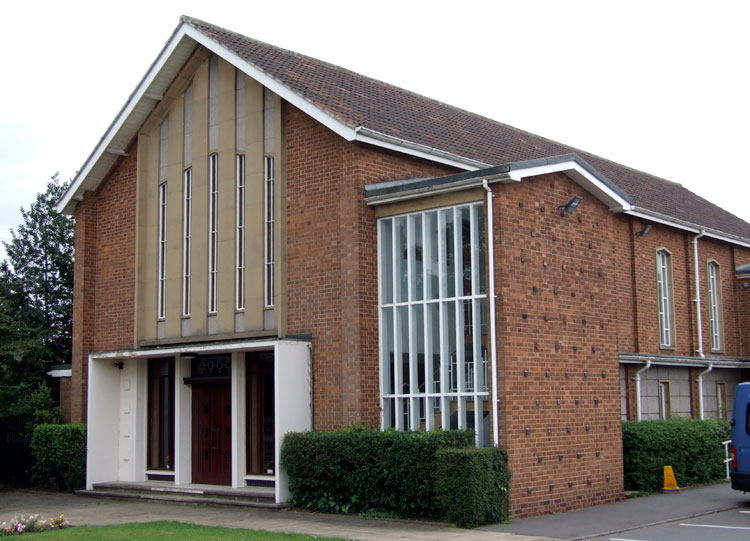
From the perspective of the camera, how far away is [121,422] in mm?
21328

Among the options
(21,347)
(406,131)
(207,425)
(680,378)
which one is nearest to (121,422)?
(207,425)

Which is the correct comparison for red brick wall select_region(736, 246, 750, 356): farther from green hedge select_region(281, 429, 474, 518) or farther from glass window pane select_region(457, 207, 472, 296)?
green hedge select_region(281, 429, 474, 518)

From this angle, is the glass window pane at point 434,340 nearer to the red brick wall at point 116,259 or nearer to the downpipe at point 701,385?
the red brick wall at point 116,259

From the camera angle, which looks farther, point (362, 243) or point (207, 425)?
point (207, 425)

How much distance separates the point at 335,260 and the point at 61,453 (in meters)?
9.05

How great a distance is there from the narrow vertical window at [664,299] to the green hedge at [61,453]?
15093 millimetres

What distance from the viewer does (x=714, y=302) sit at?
26.3m

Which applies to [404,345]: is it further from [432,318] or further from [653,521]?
[653,521]

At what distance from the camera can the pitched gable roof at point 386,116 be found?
17.4m

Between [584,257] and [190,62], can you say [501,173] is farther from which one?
[190,62]

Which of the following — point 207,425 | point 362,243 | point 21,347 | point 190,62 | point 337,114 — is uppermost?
point 190,62

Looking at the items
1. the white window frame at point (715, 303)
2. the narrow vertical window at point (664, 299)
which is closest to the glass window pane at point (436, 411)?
the narrow vertical window at point (664, 299)

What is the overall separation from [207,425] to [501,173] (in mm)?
9305

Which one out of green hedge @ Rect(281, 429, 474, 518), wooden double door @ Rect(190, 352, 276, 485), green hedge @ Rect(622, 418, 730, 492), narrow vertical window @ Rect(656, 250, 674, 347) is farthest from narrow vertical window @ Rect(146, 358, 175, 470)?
narrow vertical window @ Rect(656, 250, 674, 347)
